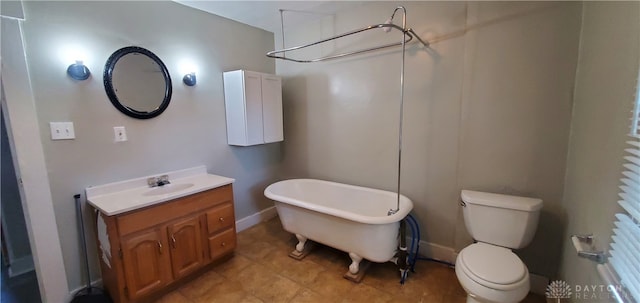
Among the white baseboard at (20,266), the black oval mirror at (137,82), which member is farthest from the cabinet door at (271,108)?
the white baseboard at (20,266)

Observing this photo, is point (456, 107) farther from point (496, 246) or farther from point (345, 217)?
point (345, 217)

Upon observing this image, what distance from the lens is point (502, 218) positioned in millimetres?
1685

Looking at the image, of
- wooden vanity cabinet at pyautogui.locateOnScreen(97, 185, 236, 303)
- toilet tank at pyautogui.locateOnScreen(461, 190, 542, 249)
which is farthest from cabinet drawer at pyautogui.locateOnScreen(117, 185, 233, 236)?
toilet tank at pyautogui.locateOnScreen(461, 190, 542, 249)

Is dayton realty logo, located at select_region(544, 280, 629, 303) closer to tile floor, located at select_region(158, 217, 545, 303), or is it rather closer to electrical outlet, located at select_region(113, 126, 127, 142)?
tile floor, located at select_region(158, 217, 545, 303)

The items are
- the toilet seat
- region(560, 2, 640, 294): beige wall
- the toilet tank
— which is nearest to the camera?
region(560, 2, 640, 294): beige wall

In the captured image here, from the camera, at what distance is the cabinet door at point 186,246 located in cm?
189

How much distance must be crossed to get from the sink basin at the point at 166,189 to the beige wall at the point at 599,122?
8.76 feet

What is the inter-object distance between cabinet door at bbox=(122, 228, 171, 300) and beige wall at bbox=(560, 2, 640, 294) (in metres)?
2.50

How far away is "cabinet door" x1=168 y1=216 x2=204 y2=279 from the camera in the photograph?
189 centimetres

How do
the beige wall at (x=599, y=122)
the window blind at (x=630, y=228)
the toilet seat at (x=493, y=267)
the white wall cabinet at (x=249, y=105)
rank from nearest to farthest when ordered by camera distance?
the window blind at (x=630, y=228)
the beige wall at (x=599, y=122)
the toilet seat at (x=493, y=267)
the white wall cabinet at (x=249, y=105)

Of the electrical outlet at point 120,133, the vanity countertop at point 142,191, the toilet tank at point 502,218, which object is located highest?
the electrical outlet at point 120,133

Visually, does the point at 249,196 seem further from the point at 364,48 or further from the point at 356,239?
the point at 364,48

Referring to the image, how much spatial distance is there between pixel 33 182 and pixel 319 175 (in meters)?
2.34

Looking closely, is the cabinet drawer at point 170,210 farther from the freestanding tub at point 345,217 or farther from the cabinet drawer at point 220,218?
the freestanding tub at point 345,217
